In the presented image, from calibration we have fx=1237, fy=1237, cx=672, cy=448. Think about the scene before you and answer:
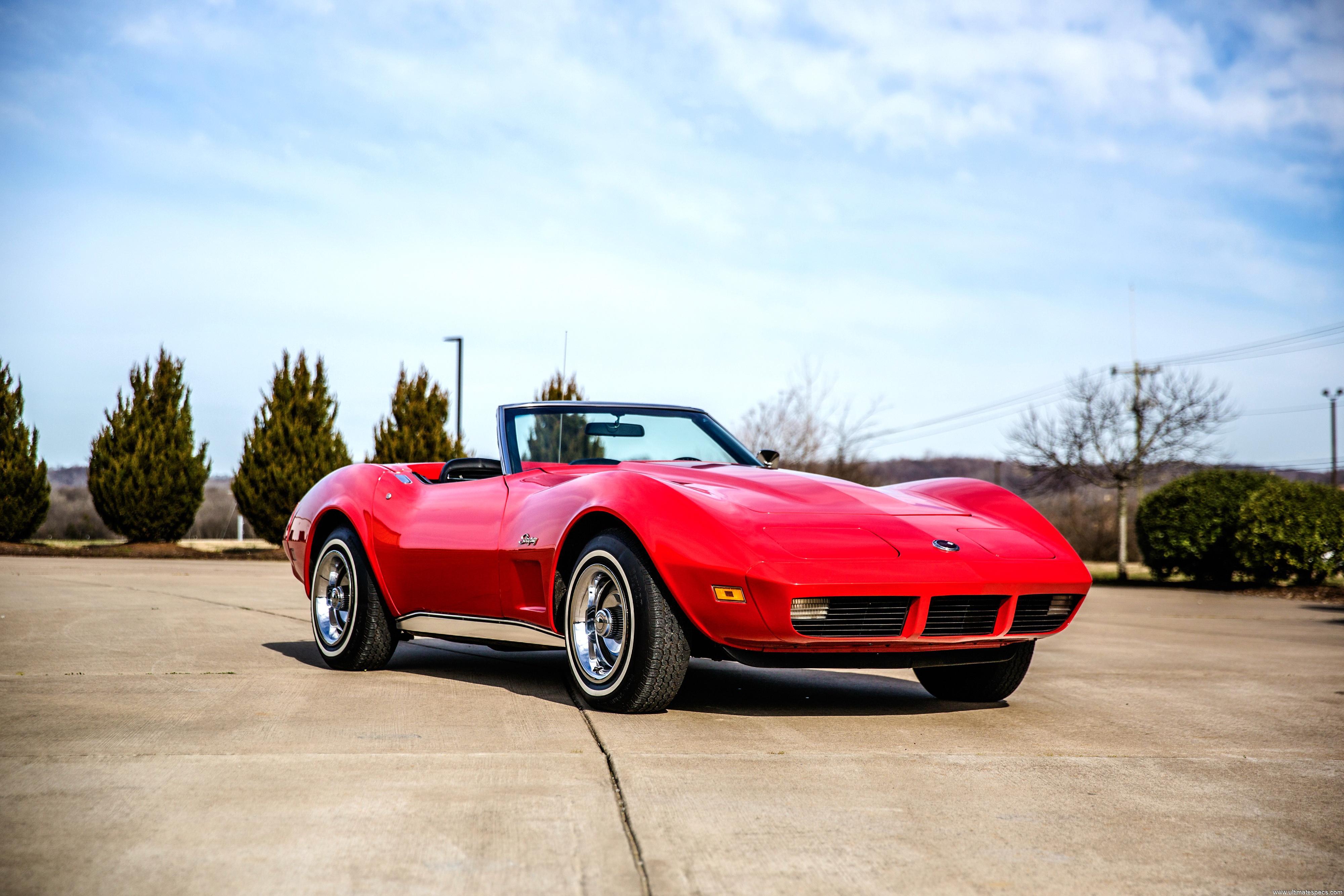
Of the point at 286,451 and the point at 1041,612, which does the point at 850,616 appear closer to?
the point at 1041,612

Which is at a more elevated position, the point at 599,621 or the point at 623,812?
the point at 599,621

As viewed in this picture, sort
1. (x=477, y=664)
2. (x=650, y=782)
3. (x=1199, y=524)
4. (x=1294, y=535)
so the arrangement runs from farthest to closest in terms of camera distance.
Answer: (x=1199, y=524) < (x=1294, y=535) < (x=477, y=664) < (x=650, y=782)

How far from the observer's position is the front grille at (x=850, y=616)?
14.7ft

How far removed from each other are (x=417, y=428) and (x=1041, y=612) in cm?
2125

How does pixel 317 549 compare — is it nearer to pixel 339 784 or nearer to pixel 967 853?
pixel 339 784

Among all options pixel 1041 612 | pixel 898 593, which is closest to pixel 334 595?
pixel 898 593

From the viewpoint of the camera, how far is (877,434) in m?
29.6

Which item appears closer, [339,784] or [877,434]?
[339,784]

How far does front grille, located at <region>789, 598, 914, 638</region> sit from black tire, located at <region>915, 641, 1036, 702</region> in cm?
72

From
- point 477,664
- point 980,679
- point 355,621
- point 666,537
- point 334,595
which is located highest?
point 666,537

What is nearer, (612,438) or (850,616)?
(850,616)

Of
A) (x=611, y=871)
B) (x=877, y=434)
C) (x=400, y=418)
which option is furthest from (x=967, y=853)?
(x=877, y=434)

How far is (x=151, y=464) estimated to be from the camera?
23766mm

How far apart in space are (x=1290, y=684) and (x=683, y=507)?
3698 mm
